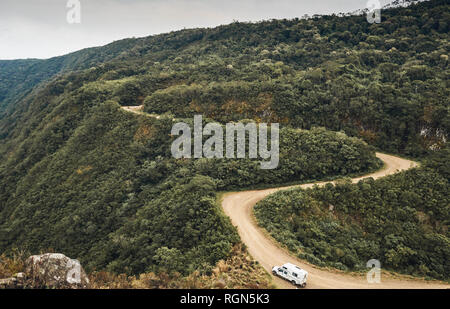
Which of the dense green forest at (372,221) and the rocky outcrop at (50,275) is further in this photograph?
the dense green forest at (372,221)

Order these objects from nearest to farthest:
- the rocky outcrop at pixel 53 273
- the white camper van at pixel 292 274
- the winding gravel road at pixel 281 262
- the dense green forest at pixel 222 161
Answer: the rocky outcrop at pixel 53 273 < the white camper van at pixel 292 274 < the winding gravel road at pixel 281 262 < the dense green forest at pixel 222 161

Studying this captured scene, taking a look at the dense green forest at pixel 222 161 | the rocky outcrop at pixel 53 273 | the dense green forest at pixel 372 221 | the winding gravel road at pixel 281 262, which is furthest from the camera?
the dense green forest at pixel 222 161

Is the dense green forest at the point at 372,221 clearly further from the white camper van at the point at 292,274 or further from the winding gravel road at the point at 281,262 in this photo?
the white camper van at the point at 292,274

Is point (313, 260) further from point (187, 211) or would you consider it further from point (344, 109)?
point (344, 109)

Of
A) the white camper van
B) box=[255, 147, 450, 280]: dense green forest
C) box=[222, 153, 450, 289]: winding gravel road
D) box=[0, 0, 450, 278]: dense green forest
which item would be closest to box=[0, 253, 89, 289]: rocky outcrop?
box=[0, 0, 450, 278]: dense green forest

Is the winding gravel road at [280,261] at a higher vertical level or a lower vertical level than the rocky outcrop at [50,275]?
lower

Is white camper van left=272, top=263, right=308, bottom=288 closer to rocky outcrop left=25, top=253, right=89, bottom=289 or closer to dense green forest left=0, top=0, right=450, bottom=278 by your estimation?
dense green forest left=0, top=0, right=450, bottom=278

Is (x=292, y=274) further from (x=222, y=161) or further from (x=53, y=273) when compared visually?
(x=222, y=161)

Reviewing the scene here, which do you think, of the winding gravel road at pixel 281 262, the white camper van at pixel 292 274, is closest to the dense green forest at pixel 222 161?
the winding gravel road at pixel 281 262
